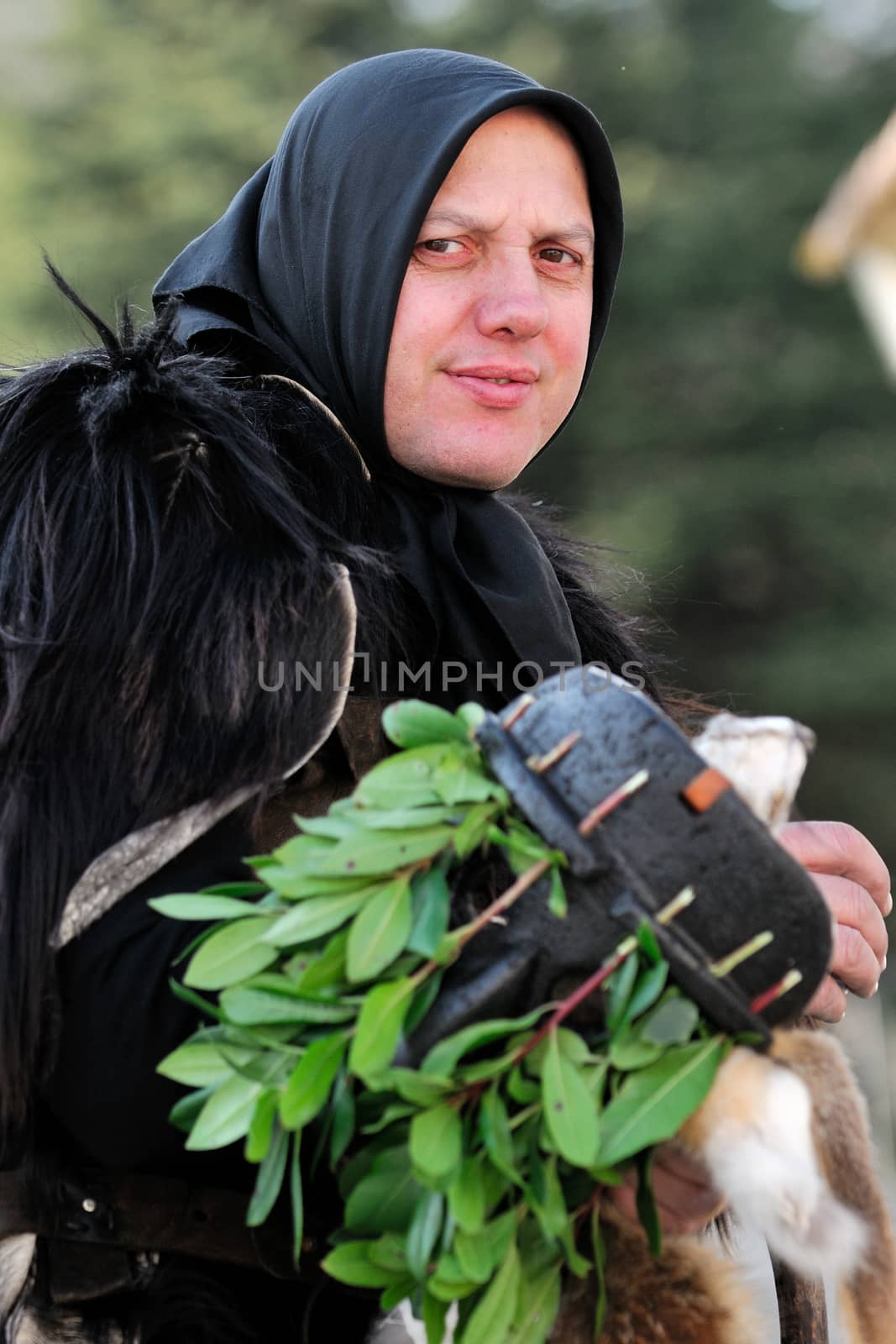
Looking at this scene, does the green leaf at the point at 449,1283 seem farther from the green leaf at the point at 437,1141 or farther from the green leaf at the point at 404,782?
the green leaf at the point at 404,782

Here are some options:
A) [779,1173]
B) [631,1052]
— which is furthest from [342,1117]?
[779,1173]

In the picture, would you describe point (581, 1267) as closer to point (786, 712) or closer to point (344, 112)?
point (344, 112)

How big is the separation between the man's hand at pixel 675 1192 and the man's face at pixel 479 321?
1027 millimetres

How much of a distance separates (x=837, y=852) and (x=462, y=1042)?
0.61m

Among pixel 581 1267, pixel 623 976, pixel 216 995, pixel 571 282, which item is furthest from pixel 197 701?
pixel 571 282

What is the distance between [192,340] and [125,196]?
1222 centimetres

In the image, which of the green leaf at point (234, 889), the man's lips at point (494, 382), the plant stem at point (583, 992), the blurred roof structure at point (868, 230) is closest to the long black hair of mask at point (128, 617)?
the green leaf at point (234, 889)

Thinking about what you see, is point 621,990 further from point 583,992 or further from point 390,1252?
point 390,1252

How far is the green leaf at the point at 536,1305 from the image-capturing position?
4.82ft

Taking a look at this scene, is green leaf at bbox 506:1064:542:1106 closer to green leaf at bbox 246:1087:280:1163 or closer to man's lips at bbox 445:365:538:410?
green leaf at bbox 246:1087:280:1163

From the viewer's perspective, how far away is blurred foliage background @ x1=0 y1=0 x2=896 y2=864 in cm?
1326

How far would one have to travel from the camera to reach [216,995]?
1.60 m

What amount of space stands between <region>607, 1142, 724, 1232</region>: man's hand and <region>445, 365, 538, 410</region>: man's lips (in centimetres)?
109

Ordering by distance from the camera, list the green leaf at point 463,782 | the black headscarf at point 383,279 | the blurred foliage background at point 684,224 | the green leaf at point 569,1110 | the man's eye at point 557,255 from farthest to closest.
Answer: the blurred foliage background at point 684,224, the man's eye at point 557,255, the black headscarf at point 383,279, the green leaf at point 463,782, the green leaf at point 569,1110
